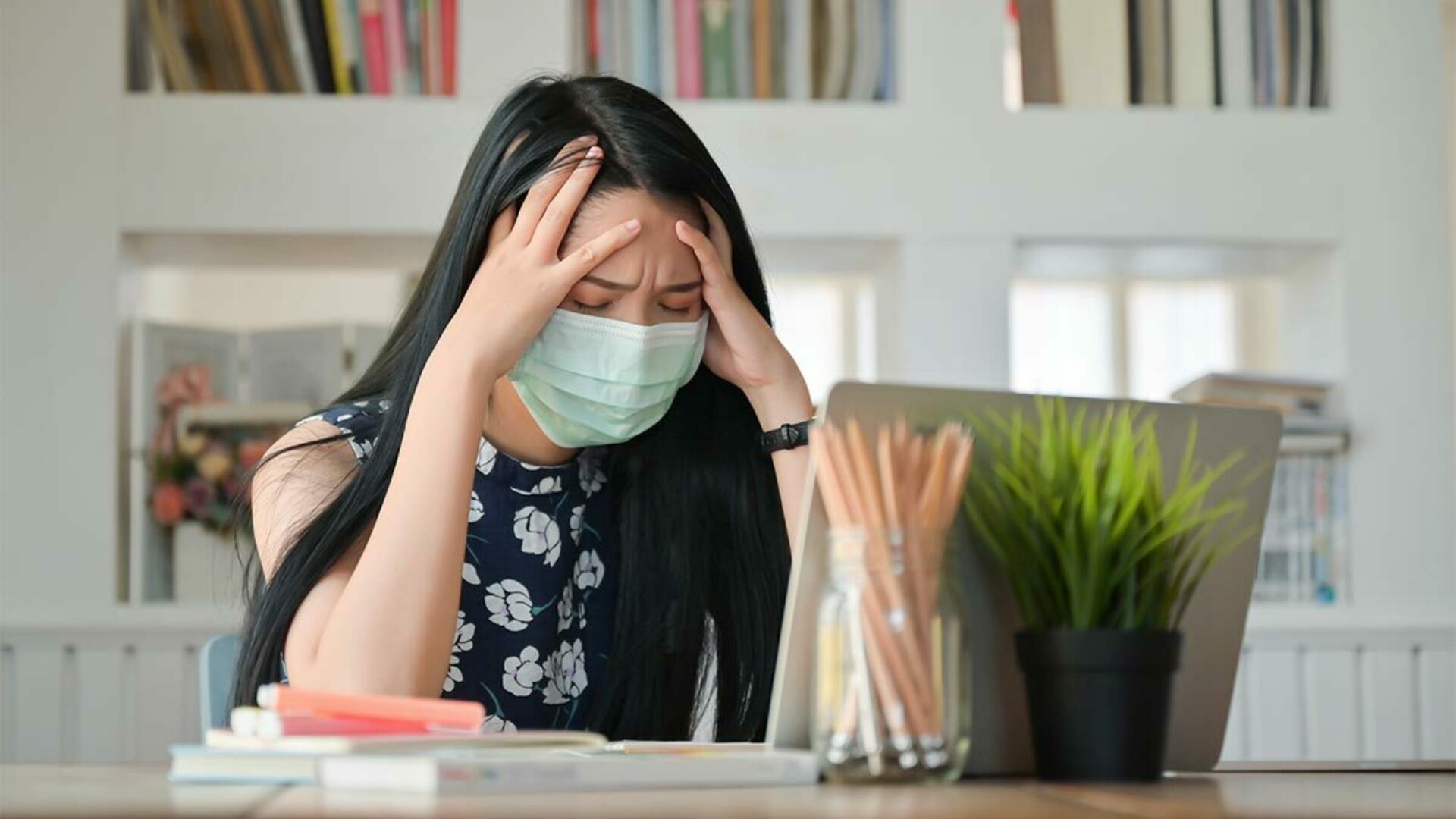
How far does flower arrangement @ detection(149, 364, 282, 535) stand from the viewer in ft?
9.18

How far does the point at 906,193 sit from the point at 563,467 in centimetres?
134

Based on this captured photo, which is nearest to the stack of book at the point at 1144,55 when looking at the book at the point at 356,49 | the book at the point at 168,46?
the book at the point at 356,49

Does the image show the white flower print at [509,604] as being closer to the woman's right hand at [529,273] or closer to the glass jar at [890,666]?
the woman's right hand at [529,273]

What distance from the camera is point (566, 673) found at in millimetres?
1619

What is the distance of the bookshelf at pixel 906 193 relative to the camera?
2.76 meters

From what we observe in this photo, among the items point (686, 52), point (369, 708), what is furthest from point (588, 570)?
point (686, 52)

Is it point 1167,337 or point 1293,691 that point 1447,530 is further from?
point 1167,337

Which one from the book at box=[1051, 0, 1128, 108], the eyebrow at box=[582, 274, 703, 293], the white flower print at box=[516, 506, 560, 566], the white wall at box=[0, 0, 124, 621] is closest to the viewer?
the eyebrow at box=[582, 274, 703, 293]

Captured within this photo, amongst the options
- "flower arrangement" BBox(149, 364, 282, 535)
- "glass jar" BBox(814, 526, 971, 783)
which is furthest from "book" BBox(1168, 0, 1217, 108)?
"glass jar" BBox(814, 526, 971, 783)

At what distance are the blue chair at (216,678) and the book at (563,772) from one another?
0.79 meters

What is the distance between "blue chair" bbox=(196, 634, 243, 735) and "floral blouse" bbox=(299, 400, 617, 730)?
0.22m

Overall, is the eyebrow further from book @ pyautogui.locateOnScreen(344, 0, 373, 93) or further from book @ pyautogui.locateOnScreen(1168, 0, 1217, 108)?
book @ pyautogui.locateOnScreen(1168, 0, 1217, 108)

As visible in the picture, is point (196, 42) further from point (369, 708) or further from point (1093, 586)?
point (1093, 586)

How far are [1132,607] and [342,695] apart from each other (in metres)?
0.44
